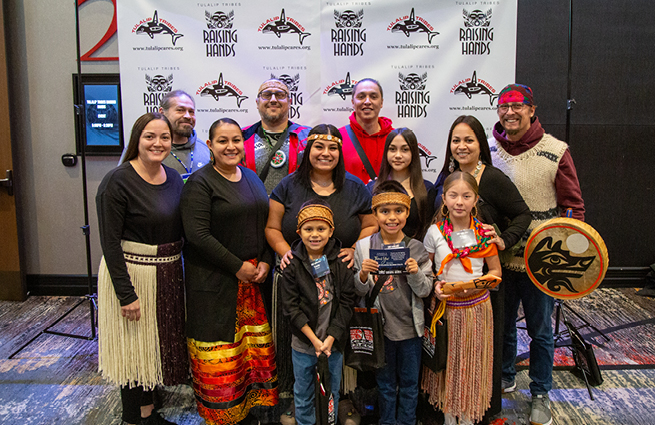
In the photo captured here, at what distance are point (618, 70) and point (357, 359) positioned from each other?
3806 millimetres

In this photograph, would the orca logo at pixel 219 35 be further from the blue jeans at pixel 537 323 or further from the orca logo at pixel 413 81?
the blue jeans at pixel 537 323

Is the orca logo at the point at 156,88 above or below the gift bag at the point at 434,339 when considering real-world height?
above

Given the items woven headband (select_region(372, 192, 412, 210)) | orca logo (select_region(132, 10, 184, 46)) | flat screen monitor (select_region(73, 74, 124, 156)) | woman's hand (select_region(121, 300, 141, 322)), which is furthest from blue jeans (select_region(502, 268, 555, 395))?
flat screen monitor (select_region(73, 74, 124, 156))

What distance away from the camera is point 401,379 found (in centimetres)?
228

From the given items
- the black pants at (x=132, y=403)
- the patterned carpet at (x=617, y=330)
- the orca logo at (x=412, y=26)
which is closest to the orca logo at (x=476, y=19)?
the orca logo at (x=412, y=26)

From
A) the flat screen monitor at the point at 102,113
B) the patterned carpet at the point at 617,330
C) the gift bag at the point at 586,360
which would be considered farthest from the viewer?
the flat screen monitor at the point at 102,113

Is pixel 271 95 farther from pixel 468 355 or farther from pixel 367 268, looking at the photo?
pixel 468 355

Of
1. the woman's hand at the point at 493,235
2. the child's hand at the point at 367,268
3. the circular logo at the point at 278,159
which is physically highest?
the circular logo at the point at 278,159

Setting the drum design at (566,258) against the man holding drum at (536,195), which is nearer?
the drum design at (566,258)

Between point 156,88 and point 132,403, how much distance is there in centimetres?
241

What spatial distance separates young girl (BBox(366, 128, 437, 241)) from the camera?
7.80ft

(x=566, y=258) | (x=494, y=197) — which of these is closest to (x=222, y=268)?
(x=494, y=197)

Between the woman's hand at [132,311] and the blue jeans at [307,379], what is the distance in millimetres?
822

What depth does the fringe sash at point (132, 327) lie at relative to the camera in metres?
2.20
